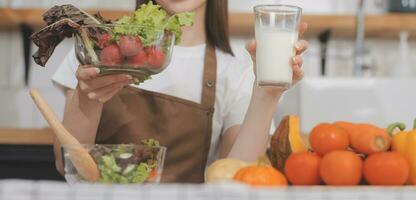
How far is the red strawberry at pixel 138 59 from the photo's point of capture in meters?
1.26

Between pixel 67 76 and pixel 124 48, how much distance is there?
2.03 feet

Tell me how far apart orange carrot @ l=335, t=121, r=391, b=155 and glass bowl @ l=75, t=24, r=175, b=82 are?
1.34 ft

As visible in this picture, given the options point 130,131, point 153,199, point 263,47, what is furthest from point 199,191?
point 130,131

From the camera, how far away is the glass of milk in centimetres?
117

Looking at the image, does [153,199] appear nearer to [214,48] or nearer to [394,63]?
[214,48]

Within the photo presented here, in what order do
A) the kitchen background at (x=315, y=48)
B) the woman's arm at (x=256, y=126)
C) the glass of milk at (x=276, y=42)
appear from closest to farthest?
1. the glass of milk at (x=276, y=42)
2. the woman's arm at (x=256, y=126)
3. the kitchen background at (x=315, y=48)

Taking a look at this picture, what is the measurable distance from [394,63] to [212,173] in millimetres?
2569

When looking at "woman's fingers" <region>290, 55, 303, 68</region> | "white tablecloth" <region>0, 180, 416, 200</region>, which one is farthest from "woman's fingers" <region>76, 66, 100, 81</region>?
"white tablecloth" <region>0, 180, 416, 200</region>

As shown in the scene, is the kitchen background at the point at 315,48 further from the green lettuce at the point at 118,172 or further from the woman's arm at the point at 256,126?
the green lettuce at the point at 118,172

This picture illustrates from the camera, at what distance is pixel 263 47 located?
1.27 meters

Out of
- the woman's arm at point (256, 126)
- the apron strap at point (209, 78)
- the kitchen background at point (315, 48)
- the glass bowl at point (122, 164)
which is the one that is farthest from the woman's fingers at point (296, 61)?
the kitchen background at point (315, 48)

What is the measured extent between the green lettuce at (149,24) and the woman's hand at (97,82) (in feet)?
0.36

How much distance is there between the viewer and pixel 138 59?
1.27 meters

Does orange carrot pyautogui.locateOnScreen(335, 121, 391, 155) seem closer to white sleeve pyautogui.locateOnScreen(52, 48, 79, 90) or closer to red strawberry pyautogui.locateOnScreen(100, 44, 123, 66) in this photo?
red strawberry pyautogui.locateOnScreen(100, 44, 123, 66)
